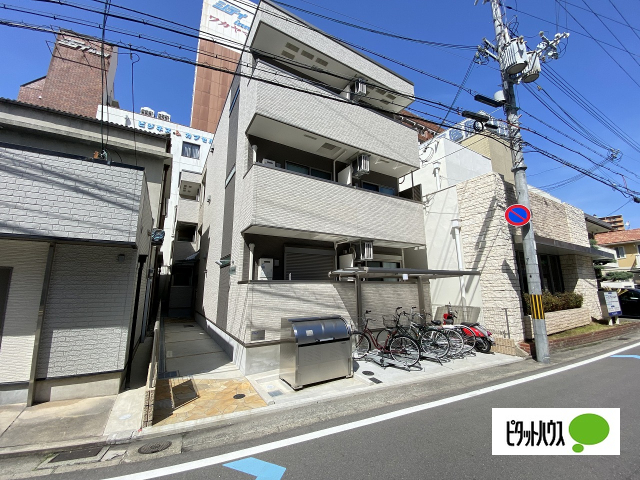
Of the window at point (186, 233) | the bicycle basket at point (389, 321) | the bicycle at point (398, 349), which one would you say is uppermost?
the window at point (186, 233)

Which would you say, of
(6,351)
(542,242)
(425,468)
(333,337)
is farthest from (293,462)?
(542,242)

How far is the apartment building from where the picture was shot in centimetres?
748

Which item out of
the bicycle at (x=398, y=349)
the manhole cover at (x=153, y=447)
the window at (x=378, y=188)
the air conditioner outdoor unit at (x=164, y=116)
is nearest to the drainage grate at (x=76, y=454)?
the manhole cover at (x=153, y=447)

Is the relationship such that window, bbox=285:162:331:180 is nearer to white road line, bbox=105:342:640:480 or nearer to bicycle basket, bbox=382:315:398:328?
bicycle basket, bbox=382:315:398:328

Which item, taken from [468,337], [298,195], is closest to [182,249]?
[298,195]

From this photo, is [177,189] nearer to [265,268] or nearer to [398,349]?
[265,268]

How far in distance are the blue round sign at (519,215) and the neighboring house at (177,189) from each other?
16541mm

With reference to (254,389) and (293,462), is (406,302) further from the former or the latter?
(293,462)

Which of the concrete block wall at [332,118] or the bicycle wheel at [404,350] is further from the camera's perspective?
the concrete block wall at [332,118]

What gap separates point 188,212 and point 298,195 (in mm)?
12519

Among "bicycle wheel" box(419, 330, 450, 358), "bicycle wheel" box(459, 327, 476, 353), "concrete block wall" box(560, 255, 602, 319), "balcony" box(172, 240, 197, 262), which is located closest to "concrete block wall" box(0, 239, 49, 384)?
"bicycle wheel" box(419, 330, 450, 358)

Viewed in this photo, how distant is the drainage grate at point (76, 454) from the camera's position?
3.44m

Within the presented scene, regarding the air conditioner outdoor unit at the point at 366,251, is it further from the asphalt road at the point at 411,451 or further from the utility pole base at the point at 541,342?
the utility pole base at the point at 541,342

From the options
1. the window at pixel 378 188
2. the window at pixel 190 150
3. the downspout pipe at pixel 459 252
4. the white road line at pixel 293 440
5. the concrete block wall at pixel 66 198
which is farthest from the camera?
the window at pixel 190 150
